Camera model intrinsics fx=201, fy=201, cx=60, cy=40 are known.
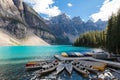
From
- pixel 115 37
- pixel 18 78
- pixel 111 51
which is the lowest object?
pixel 18 78

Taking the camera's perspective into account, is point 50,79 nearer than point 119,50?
Yes

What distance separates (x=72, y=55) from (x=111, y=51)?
58.2 ft

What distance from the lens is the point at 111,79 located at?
36.6m

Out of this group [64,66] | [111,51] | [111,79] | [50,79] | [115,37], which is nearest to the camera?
[111,79]

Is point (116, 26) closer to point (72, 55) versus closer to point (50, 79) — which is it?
point (72, 55)

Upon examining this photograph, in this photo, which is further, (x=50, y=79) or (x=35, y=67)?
(x=35, y=67)

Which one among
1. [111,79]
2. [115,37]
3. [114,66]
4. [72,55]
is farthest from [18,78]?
[115,37]

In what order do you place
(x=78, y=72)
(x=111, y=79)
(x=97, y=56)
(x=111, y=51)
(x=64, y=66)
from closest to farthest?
(x=111, y=79)
(x=78, y=72)
(x=64, y=66)
(x=97, y=56)
(x=111, y=51)

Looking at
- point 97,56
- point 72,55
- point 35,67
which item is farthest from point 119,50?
point 35,67

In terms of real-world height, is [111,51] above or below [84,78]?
above

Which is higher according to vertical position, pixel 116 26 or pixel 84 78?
pixel 116 26

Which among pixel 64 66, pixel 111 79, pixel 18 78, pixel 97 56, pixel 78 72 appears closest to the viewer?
pixel 111 79

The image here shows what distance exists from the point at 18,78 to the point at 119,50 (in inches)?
2103

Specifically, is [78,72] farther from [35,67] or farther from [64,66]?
[35,67]
